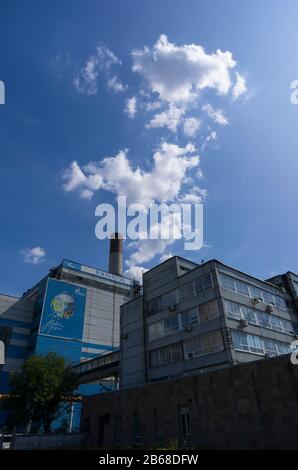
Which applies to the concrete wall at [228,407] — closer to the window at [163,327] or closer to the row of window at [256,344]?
the row of window at [256,344]

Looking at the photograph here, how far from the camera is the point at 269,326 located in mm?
33156

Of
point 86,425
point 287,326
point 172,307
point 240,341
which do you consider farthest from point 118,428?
point 287,326

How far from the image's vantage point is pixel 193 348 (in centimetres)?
3050

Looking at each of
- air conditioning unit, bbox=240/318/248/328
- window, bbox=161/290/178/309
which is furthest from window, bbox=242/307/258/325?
window, bbox=161/290/178/309

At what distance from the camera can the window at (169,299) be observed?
35000mm

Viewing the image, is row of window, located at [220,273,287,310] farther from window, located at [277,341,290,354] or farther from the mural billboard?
the mural billboard

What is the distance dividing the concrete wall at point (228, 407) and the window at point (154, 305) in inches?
520

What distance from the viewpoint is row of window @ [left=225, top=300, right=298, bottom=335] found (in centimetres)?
3039

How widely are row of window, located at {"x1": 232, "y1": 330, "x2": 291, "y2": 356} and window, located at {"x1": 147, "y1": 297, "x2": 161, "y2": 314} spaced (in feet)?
34.3

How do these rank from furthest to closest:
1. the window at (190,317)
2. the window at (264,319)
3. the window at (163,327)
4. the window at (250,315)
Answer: the window at (163,327)
the window at (264,319)
the window at (190,317)
the window at (250,315)

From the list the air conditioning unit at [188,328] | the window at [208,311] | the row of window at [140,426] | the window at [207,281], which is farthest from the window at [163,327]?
the row of window at [140,426]
